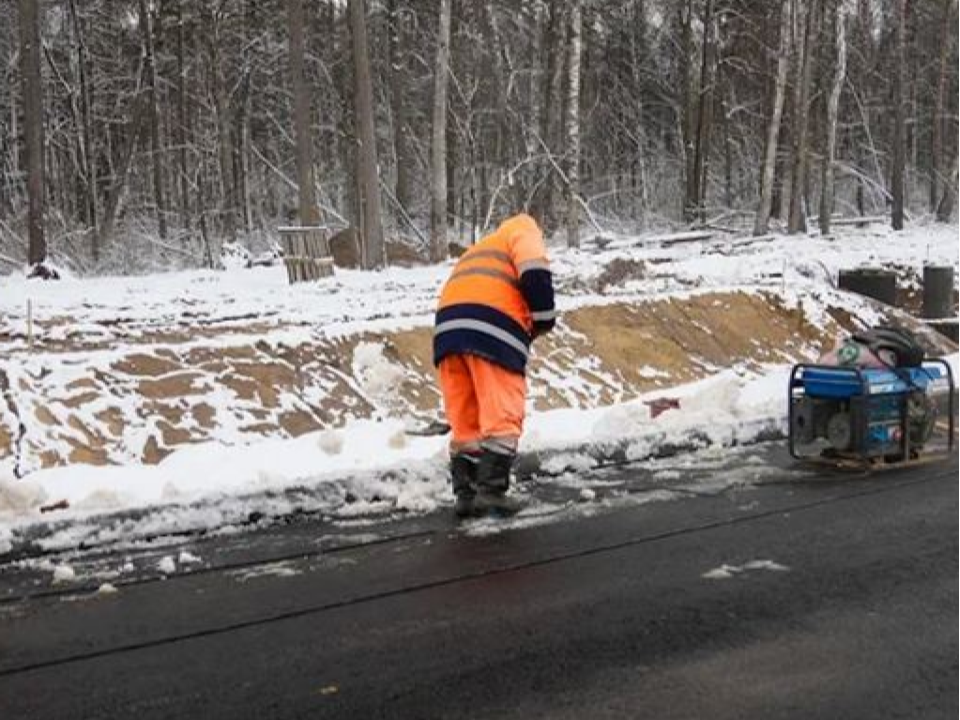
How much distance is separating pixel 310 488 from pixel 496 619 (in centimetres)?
231

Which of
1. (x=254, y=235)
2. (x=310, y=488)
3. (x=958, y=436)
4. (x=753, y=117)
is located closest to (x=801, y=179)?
(x=753, y=117)

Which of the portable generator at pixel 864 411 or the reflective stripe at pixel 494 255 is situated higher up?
the reflective stripe at pixel 494 255

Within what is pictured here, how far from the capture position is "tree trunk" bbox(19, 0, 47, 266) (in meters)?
9.98

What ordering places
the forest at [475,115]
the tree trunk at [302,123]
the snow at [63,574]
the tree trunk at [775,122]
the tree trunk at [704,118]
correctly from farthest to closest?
1. the tree trunk at [775,122]
2. the tree trunk at [704,118]
3. the tree trunk at [302,123]
4. the forest at [475,115]
5. the snow at [63,574]

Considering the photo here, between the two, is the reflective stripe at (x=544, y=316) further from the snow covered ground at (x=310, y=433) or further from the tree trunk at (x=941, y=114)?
the tree trunk at (x=941, y=114)

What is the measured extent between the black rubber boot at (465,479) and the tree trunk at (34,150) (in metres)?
Answer: 5.24

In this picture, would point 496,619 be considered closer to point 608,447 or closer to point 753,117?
point 608,447

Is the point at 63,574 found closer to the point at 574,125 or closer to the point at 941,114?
the point at 574,125

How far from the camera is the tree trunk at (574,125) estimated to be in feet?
64.5

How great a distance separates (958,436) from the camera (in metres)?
8.46

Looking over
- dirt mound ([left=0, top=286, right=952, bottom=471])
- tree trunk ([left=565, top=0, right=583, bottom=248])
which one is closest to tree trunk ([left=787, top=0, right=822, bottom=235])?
tree trunk ([left=565, top=0, right=583, bottom=248])

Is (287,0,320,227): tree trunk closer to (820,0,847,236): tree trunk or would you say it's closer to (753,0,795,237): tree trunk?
(753,0,795,237): tree trunk

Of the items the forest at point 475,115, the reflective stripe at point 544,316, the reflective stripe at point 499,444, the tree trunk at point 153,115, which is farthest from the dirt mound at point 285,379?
A: the tree trunk at point 153,115

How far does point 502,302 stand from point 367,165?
15.3 m
